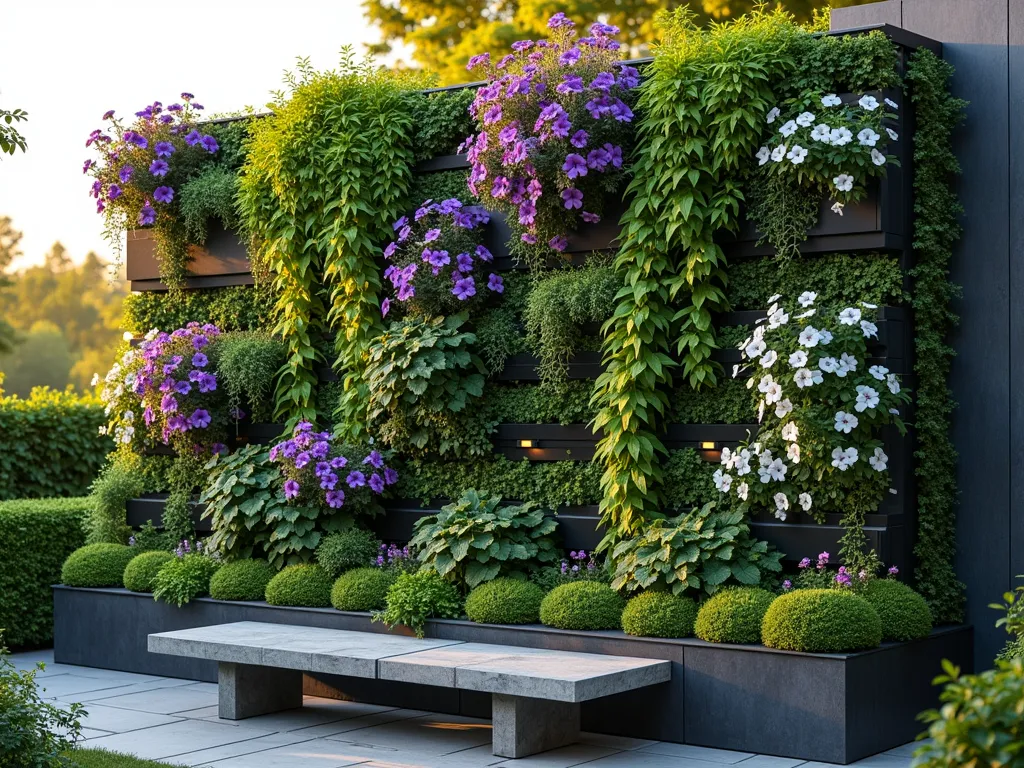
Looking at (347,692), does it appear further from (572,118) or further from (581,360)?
(572,118)

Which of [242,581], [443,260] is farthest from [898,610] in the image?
[242,581]

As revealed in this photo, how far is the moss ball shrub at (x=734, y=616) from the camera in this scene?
625cm

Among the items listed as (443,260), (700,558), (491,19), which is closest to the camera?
(700,558)

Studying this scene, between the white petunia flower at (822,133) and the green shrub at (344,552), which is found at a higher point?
the white petunia flower at (822,133)

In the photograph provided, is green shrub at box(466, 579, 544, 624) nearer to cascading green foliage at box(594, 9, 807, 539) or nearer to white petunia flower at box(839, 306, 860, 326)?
cascading green foliage at box(594, 9, 807, 539)

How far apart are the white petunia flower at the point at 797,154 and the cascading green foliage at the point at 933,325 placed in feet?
2.33

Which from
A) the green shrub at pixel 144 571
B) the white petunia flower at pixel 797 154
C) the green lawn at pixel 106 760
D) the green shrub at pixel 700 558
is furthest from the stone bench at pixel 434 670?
the white petunia flower at pixel 797 154

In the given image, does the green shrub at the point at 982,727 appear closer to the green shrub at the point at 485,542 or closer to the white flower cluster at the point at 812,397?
the white flower cluster at the point at 812,397

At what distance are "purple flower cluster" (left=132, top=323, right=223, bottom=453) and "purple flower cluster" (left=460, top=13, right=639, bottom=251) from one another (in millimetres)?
2434

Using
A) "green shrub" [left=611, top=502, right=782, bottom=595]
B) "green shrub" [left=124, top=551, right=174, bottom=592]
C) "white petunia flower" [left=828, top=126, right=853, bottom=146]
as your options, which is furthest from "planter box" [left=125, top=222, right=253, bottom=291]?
"white petunia flower" [left=828, top=126, right=853, bottom=146]

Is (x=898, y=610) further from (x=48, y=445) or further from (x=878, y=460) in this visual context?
(x=48, y=445)

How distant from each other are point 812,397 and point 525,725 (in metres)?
2.13

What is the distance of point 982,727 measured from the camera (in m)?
2.94

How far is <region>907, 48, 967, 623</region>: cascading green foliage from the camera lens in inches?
268
